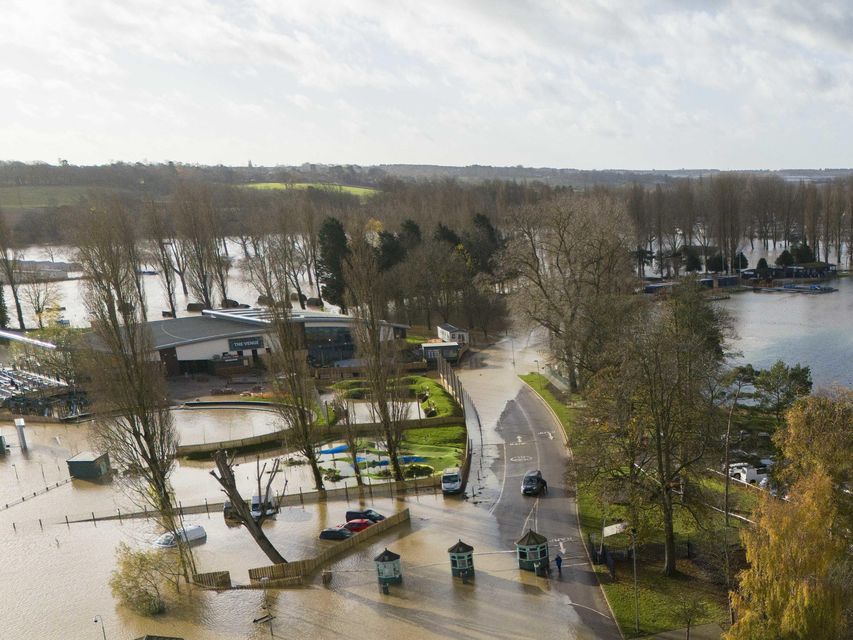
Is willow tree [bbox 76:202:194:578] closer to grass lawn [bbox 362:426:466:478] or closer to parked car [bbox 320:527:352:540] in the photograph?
parked car [bbox 320:527:352:540]

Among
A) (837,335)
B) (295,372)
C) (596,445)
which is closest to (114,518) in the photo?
(295,372)

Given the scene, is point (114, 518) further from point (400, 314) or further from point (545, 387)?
point (400, 314)

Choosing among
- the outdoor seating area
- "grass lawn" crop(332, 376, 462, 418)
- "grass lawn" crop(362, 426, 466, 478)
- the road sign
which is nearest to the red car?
"grass lawn" crop(362, 426, 466, 478)

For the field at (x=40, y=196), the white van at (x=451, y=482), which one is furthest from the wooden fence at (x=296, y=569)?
the field at (x=40, y=196)

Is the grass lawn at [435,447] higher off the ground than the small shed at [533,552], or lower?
lower

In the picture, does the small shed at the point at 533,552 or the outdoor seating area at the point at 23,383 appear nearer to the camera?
the small shed at the point at 533,552

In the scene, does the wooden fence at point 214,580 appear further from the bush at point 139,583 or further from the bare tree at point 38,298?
the bare tree at point 38,298

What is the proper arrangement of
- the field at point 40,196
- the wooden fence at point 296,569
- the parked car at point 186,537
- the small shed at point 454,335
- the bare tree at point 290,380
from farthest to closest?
1. the field at point 40,196
2. the small shed at point 454,335
3. the bare tree at point 290,380
4. the parked car at point 186,537
5. the wooden fence at point 296,569

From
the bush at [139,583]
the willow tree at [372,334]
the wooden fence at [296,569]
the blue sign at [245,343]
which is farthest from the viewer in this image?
the blue sign at [245,343]
